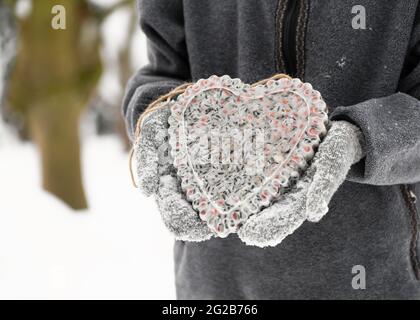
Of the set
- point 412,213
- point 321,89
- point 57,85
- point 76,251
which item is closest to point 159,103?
point 321,89

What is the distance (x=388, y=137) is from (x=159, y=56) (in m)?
0.41

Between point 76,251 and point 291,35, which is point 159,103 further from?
point 76,251

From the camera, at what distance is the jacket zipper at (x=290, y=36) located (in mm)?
706

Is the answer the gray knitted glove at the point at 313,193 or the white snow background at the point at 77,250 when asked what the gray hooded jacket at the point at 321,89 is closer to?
the gray knitted glove at the point at 313,193

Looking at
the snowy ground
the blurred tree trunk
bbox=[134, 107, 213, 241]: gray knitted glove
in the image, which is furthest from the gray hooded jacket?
the blurred tree trunk

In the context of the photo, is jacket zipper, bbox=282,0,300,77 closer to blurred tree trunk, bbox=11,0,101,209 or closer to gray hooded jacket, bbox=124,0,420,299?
gray hooded jacket, bbox=124,0,420,299

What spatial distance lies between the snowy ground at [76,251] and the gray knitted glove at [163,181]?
828 millimetres

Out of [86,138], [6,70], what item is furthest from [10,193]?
[86,138]

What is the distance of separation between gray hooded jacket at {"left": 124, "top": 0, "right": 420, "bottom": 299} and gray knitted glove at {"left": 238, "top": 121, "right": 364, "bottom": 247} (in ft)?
0.15

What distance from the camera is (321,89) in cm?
72

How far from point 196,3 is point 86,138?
520cm

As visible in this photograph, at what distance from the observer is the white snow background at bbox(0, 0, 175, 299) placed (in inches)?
56.6

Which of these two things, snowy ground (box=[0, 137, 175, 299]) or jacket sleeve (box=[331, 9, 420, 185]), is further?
snowy ground (box=[0, 137, 175, 299])
